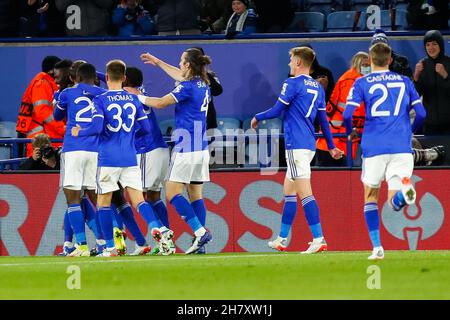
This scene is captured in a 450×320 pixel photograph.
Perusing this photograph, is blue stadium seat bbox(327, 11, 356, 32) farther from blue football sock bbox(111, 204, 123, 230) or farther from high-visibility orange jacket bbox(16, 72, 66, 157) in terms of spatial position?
blue football sock bbox(111, 204, 123, 230)

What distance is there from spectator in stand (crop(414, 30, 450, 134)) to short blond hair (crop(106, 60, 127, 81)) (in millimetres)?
4192

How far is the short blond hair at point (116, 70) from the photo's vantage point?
46.8ft

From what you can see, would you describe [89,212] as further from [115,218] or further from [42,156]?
[42,156]

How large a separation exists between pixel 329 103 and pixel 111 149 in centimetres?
363

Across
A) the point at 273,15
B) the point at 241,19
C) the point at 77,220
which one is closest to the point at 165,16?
the point at 241,19

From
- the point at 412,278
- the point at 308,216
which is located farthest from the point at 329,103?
the point at 412,278

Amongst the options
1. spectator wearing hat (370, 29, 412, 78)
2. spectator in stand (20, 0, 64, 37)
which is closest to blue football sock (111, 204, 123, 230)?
spectator wearing hat (370, 29, 412, 78)

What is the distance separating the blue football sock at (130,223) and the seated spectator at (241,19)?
412 cm

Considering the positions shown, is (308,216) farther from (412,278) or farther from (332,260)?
(412,278)

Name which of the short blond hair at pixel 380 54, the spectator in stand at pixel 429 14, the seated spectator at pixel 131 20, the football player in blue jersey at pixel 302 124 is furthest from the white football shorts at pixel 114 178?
the spectator in stand at pixel 429 14

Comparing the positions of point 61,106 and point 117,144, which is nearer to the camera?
point 117,144

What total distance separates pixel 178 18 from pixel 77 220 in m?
4.62

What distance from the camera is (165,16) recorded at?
18.7m

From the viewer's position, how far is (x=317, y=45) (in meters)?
18.2
